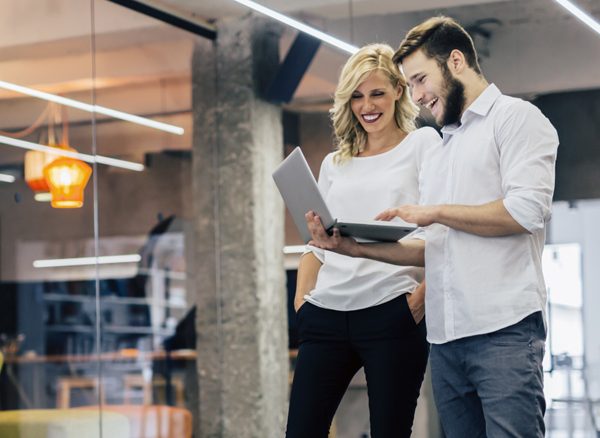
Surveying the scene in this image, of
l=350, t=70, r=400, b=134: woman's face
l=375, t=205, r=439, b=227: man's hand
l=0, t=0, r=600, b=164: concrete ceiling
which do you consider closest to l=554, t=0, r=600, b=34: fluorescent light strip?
l=0, t=0, r=600, b=164: concrete ceiling

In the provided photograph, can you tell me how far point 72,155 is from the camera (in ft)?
19.3

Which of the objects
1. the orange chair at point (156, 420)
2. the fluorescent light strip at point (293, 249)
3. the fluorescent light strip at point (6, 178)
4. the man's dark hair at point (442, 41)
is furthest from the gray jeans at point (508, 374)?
the fluorescent light strip at point (293, 249)

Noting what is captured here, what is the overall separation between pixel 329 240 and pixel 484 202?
0.43 meters

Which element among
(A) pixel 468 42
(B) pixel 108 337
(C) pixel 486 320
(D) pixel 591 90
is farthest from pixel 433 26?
(B) pixel 108 337

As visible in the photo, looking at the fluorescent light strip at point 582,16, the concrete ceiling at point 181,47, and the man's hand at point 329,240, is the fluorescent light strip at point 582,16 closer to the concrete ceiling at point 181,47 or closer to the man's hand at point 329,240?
the concrete ceiling at point 181,47

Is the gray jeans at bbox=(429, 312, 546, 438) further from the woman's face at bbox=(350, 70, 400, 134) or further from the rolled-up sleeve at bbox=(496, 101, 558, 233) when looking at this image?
the woman's face at bbox=(350, 70, 400, 134)

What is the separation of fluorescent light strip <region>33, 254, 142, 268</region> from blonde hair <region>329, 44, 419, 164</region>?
2.91 metres

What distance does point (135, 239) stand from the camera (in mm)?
6359

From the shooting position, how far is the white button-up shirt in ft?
8.38

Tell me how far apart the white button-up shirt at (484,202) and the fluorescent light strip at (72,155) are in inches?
128

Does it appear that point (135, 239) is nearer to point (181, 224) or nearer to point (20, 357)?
point (181, 224)

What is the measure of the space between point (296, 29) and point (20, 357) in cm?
259

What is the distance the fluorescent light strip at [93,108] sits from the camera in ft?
18.3

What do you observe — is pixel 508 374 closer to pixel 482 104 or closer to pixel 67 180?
pixel 482 104
